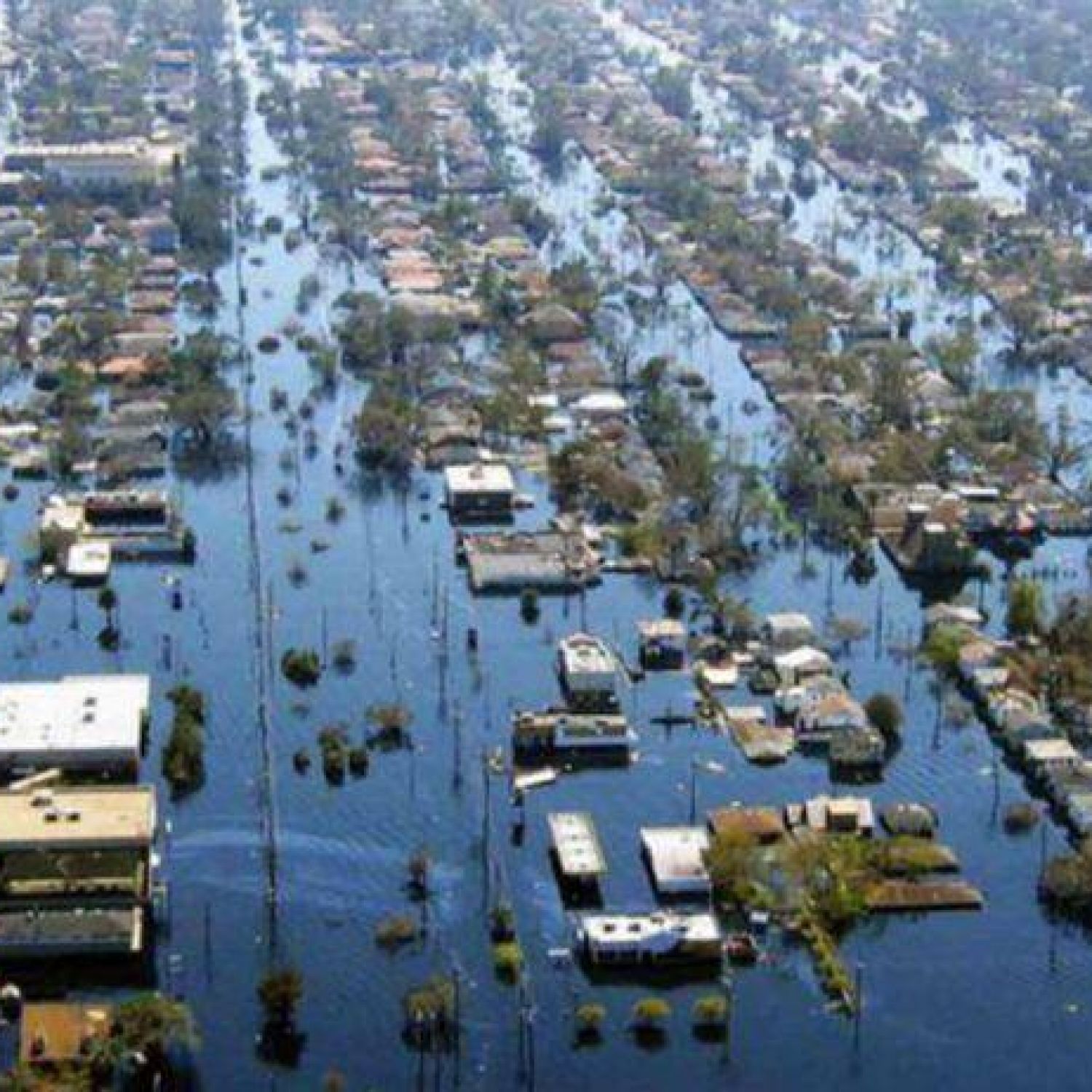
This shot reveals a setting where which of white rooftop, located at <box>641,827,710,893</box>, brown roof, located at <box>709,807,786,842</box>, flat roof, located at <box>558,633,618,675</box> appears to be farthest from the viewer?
flat roof, located at <box>558,633,618,675</box>

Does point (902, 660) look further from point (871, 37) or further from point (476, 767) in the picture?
point (871, 37)

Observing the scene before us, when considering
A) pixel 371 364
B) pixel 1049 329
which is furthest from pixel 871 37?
pixel 371 364

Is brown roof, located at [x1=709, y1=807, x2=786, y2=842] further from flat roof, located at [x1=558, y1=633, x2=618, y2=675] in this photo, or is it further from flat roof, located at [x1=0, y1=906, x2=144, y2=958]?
flat roof, located at [x1=0, y1=906, x2=144, y2=958]

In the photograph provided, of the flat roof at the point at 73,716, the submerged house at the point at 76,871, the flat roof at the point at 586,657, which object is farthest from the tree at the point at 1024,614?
the submerged house at the point at 76,871

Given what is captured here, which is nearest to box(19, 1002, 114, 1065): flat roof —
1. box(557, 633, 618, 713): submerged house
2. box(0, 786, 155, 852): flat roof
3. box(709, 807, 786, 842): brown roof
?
box(0, 786, 155, 852): flat roof

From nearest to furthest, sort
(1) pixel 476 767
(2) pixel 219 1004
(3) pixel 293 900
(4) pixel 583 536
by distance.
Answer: (2) pixel 219 1004 < (3) pixel 293 900 < (1) pixel 476 767 < (4) pixel 583 536

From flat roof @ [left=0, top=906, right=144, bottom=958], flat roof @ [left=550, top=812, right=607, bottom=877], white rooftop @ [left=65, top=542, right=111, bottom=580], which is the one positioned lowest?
white rooftop @ [left=65, top=542, right=111, bottom=580]
